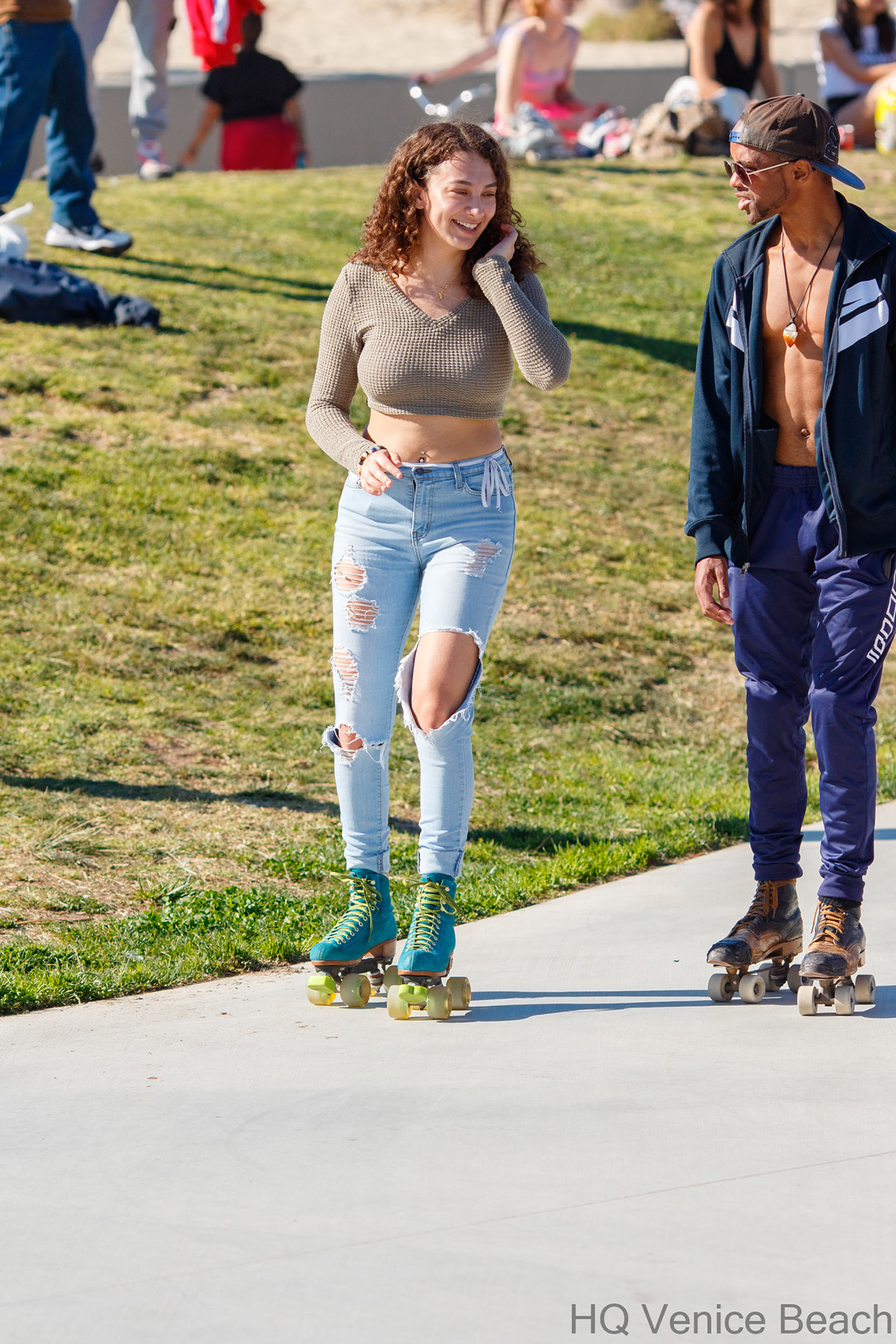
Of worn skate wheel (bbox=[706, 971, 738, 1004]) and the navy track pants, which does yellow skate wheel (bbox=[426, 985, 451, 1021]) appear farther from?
the navy track pants

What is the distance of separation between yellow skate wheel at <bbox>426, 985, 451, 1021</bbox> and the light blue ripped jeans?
305mm

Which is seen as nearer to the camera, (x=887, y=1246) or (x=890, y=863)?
(x=887, y=1246)

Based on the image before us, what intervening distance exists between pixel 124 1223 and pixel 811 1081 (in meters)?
1.46

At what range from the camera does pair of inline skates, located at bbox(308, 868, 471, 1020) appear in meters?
4.04

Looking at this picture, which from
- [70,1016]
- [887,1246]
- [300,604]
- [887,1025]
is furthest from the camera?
[300,604]

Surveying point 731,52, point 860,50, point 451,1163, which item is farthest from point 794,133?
point 860,50

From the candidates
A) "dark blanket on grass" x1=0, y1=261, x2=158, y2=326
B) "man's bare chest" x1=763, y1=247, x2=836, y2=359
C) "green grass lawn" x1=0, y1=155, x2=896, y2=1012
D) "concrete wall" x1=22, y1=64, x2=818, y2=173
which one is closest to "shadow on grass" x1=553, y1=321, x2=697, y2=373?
"green grass lawn" x1=0, y1=155, x2=896, y2=1012

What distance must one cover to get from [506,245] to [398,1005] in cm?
189

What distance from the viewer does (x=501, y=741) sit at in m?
7.35

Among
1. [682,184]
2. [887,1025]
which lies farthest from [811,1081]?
[682,184]

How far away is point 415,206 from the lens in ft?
13.5

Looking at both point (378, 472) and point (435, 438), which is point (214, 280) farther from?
point (378, 472)

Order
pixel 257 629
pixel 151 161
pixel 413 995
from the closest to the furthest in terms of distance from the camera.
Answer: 1. pixel 413 995
2. pixel 257 629
3. pixel 151 161

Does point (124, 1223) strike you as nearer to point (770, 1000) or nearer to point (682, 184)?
point (770, 1000)
